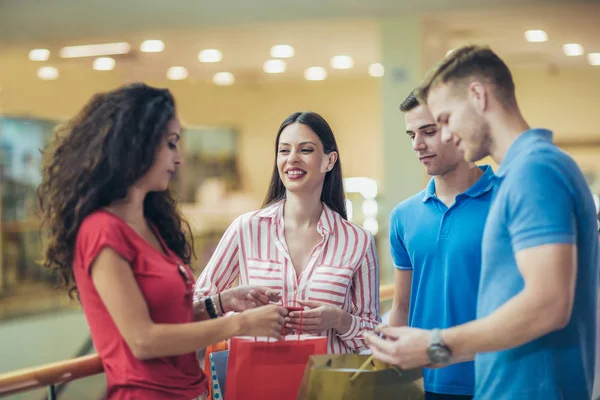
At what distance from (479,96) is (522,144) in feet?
0.51

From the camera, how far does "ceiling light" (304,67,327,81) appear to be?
47.5 ft

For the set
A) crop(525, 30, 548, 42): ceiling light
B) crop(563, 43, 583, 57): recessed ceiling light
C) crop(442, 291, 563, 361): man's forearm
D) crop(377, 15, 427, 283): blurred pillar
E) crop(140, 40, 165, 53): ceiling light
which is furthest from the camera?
crop(563, 43, 583, 57): recessed ceiling light

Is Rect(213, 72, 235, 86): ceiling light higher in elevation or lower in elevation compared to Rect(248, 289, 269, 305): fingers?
higher

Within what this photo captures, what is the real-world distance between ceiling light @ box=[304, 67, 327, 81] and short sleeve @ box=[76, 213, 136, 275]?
12747 millimetres

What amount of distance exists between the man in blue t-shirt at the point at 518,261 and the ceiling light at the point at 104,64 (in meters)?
11.2

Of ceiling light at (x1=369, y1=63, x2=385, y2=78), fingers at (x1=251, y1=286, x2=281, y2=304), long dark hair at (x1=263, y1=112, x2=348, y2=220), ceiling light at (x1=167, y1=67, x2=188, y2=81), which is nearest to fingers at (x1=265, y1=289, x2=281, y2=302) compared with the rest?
fingers at (x1=251, y1=286, x2=281, y2=304)

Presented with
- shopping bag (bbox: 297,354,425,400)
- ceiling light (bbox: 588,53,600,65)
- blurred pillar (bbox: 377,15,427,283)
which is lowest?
shopping bag (bbox: 297,354,425,400)

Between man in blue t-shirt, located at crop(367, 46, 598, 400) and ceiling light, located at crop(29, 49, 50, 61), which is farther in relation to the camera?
ceiling light, located at crop(29, 49, 50, 61)

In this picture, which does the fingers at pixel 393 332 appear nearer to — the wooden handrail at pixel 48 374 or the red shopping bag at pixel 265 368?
the red shopping bag at pixel 265 368

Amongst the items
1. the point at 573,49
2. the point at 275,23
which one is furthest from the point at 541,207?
the point at 573,49

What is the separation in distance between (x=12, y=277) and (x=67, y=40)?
4.32 metres

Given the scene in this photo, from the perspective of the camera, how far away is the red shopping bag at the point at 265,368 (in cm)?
A: 228

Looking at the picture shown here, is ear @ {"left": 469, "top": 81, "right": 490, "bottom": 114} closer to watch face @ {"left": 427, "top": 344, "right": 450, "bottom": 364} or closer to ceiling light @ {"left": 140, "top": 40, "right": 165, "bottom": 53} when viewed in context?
watch face @ {"left": 427, "top": 344, "right": 450, "bottom": 364}

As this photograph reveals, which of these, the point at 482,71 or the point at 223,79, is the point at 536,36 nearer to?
the point at 223,79
